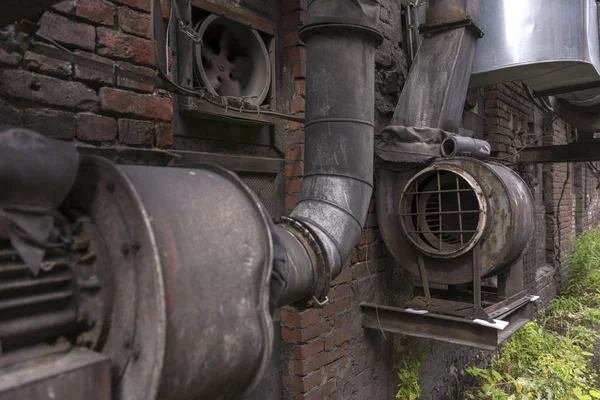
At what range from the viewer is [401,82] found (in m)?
3.36

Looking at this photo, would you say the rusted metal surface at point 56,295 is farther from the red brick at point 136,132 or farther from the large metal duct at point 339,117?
the large metal duct at point 339,117

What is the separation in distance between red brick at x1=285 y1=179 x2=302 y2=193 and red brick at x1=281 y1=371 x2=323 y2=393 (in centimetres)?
105

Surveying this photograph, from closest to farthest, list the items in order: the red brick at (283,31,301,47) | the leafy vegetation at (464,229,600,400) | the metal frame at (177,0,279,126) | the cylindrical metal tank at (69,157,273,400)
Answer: the cylindrical metal tank at (69,157,273,400) < the metal frame at (177,0,279,126) < the red brick at (283,31,301,47) < the leafy vegetation at (464,229,600,400)

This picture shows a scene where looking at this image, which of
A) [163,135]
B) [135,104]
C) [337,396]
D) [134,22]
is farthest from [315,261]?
[337,396]

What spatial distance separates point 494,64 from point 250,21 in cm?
176

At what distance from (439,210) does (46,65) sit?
6.92 feet

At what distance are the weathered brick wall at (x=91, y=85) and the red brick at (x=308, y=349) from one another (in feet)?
4.67

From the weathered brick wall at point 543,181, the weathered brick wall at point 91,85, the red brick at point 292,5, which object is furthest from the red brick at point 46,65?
the weathered brick wall at point 543,181

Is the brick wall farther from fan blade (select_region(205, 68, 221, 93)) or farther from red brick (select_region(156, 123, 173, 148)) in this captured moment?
fan blade (select_region(205, 68, 221, 93))

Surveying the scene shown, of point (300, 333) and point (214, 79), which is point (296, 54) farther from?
point (300, 333)

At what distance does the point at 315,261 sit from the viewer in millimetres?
1577

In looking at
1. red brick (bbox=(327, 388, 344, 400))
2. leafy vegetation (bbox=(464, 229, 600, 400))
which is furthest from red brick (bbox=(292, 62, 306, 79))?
leafy vegetation (bbox=(464, 229, 600, 400))

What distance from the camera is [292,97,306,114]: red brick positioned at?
2.68 meters

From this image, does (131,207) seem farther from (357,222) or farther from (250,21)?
(250,21)
